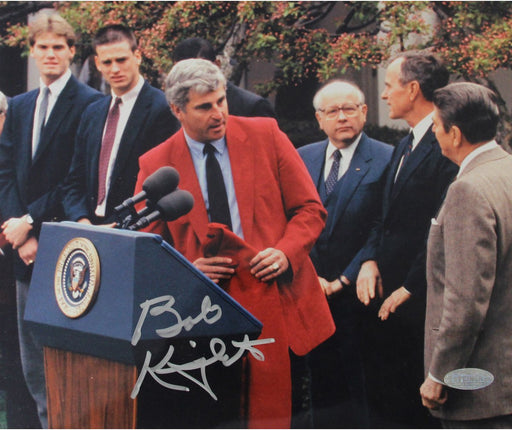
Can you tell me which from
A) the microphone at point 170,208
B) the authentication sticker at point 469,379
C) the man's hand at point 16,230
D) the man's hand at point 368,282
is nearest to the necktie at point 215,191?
the microphone at point 170,208

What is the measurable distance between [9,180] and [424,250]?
215 centimetres

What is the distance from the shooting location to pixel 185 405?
3494mm

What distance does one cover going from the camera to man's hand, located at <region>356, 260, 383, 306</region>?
150 inches

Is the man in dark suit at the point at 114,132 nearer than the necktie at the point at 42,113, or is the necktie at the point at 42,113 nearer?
the man in dark suit at the point at 114,132

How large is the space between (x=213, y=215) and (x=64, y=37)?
1.26 metres

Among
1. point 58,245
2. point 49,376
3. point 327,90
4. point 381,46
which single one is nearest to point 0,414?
point 49,376

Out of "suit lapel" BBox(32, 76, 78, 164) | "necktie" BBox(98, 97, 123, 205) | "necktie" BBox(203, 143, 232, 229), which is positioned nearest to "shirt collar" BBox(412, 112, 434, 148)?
"necktie" BBox(203, 143, 232, 229)

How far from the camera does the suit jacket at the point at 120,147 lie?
3.76 m

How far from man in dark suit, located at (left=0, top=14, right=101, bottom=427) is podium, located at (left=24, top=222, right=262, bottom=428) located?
0.38 metres

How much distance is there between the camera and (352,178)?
3.84m

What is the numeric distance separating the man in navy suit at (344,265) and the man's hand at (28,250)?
4.68ft
